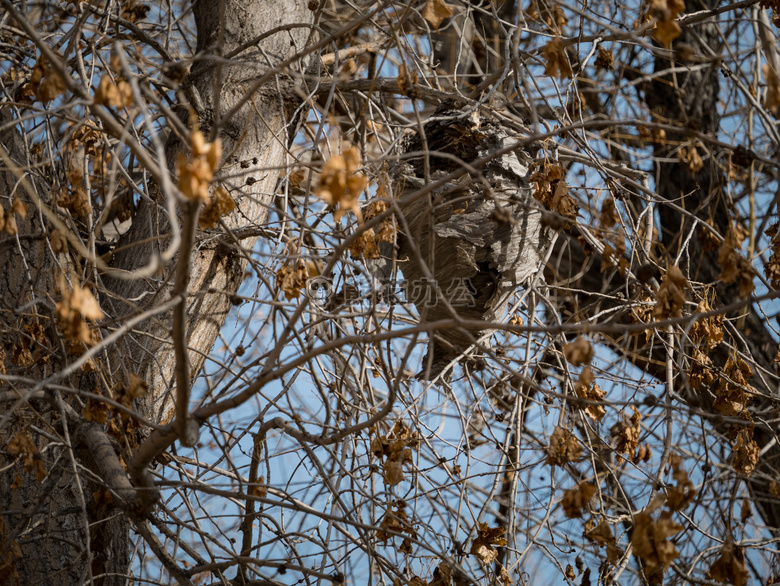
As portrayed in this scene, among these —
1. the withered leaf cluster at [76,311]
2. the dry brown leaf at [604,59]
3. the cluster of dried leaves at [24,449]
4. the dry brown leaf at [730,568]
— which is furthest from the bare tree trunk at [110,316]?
the dry brown leaf at [730,568]

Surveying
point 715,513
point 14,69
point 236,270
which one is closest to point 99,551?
point 236,270

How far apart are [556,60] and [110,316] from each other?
54.8 inches

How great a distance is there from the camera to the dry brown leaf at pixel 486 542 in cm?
201

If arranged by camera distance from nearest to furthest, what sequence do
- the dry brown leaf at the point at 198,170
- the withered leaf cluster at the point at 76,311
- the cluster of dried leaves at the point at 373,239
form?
the dry brown leaf at the point at 198,170, the withered leaf cluster at the point at 76,311, the cluster of dried leaves at the point at 373,239

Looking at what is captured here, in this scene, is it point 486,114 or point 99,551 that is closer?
point 99,551

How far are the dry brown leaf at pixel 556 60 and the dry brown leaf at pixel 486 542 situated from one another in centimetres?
121

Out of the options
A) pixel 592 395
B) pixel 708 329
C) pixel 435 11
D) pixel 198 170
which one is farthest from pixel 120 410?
pixel 708 329

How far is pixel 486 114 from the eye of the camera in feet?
8.66

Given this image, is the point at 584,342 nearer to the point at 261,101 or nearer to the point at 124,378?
the point at 124,378

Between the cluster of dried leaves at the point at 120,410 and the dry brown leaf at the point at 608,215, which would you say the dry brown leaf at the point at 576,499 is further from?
the cluster of dried leaves at the point at 120,410

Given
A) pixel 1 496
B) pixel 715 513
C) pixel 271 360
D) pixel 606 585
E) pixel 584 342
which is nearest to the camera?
pixel 584 342

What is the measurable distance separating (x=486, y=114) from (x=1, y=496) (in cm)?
200

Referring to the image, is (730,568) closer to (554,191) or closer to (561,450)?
(561,450)

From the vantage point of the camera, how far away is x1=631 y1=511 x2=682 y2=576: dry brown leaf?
1.36 metres
